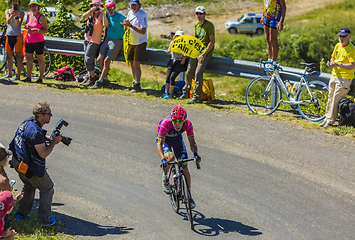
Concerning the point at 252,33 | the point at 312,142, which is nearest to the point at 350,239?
the point at 312,142

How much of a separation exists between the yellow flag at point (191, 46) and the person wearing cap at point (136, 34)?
50.5 inches

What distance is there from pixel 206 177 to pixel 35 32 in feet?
23.4

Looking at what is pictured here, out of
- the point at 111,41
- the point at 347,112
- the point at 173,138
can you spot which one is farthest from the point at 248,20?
the point at 173,138

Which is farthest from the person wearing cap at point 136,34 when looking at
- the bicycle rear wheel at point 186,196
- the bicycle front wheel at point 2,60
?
the bicycle rear wheel at point 186,196

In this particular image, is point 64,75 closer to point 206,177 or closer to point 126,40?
point 126,40

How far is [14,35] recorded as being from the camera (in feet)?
40.5

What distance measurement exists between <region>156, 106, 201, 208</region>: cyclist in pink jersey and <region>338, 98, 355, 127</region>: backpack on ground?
4738 millimetres

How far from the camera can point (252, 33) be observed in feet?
129

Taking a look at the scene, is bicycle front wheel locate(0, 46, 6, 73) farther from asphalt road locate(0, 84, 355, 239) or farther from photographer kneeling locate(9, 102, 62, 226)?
photographer kneeling locate(9, 102, 62, 226)

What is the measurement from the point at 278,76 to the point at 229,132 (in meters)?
2.29

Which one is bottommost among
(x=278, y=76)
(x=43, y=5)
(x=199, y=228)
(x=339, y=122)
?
(x=199, y=228)

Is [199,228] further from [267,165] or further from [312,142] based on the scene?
[312,142]

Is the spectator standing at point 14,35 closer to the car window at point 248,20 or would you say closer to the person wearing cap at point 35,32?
the person wearing cap at point 35,32

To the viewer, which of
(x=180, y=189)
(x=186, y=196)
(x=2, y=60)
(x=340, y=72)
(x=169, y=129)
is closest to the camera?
(x=186, y=196)
